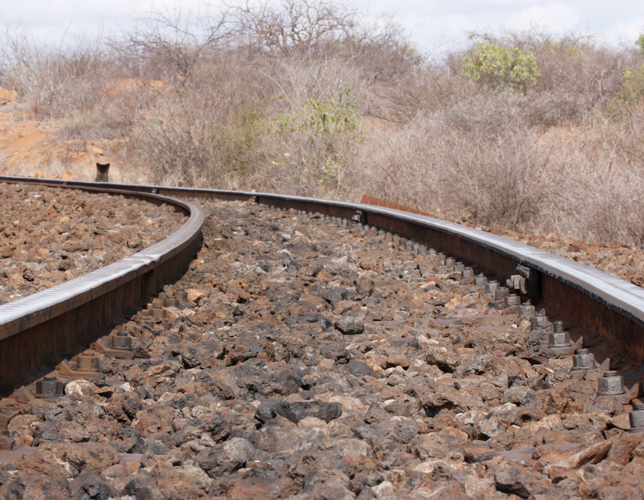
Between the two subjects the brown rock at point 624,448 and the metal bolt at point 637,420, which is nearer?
the brown rock at point 624,448

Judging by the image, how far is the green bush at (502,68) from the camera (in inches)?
1038

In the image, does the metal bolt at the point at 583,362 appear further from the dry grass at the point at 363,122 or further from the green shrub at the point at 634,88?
the green shrub at the point at 634,88

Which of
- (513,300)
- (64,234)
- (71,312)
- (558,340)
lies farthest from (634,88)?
(71,312)

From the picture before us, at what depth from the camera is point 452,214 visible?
440 inches

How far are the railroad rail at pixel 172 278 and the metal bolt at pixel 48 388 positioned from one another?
0.08 m

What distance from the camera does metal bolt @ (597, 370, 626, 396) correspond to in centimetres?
274

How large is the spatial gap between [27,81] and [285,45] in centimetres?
1282

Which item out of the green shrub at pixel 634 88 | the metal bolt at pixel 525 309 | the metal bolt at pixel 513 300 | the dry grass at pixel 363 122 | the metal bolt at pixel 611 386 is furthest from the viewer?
the green shrub at pixel 634 88

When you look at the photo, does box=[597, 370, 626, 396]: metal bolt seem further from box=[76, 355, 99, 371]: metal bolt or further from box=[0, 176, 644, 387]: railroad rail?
box=[76, 355, 99, 371]: metal bolt

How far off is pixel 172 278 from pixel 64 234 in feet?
9.20

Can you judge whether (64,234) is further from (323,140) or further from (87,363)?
(323,140)

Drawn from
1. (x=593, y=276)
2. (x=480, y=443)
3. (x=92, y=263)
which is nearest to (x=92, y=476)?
(x=480, y=443)

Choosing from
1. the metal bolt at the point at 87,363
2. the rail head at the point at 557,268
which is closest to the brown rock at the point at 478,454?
the rail head at the point at 557,268

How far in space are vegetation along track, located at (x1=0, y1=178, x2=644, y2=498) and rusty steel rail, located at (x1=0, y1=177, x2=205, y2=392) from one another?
14 mm
